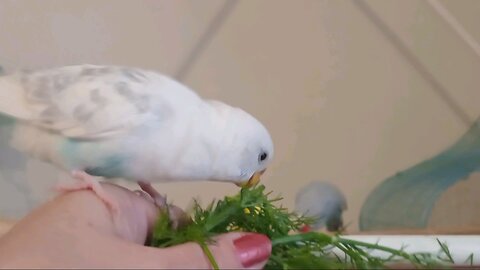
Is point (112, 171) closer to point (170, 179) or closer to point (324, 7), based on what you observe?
point (170, 179)

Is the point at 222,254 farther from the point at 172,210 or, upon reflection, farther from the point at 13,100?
the point at 13,100

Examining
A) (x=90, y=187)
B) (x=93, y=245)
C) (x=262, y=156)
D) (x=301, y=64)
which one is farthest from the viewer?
(x=301, y=64)

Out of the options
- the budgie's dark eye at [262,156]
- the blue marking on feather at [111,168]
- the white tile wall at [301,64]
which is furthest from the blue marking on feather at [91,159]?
the white tile wall at [301,64]

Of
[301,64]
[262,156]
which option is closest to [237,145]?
[262,156]

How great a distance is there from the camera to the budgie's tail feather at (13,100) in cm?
62

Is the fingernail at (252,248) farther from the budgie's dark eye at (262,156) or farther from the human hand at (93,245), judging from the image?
the budgie's dark eye at (262,156)

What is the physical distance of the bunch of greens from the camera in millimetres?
491

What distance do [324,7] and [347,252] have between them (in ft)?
2.10

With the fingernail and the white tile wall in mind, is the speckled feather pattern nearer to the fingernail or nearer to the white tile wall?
the fingernail

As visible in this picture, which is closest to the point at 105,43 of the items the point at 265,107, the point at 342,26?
the point at 265,107

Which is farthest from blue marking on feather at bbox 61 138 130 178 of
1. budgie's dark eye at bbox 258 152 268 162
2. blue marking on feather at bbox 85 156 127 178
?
budgie's dark eye at bbox 258 152 268 162

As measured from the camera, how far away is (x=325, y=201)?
1.12 metres

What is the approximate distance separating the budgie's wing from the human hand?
0.08 meters

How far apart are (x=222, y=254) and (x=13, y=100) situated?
0.28 m
